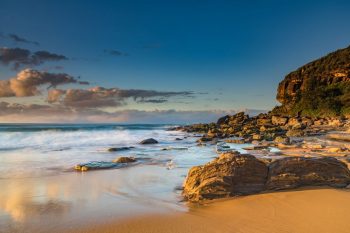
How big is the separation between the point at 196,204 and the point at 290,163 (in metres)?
2.35

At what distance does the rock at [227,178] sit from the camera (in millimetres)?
6047

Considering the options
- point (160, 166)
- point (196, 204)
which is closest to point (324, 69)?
point (160, 166)

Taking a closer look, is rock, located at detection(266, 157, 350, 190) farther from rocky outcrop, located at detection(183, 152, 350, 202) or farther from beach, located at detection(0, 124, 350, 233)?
beach, located at detection(0, 124, 350, 233)

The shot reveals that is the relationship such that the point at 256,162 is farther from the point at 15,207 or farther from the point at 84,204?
the point at 15,207

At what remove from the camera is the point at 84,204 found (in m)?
5.87

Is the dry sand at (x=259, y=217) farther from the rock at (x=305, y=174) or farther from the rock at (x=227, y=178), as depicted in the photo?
the rock at (x=305, y=174)

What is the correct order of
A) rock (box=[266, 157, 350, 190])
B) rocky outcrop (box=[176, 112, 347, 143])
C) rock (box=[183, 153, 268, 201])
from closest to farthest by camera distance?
rock (box=[183, 153, 268, 201])
rock (box=[266, 157, 350, 190])
rocky outcrop (box=[176, 112, 347, 143])

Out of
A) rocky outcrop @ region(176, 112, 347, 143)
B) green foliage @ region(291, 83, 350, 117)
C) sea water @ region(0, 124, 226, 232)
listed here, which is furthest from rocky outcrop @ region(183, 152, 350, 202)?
green foliage @ region(291, 83, 350, 117)

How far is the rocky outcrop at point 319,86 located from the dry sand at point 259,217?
150 feet

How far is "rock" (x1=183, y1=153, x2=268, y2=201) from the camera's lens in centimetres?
605

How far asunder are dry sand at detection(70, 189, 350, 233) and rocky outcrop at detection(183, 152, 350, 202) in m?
0.35

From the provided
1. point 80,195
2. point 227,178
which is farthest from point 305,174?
point 80,195

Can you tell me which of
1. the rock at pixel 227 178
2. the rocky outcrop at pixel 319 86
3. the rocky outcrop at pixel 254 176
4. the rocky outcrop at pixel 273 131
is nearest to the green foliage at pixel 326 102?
the rocky outcrop at pixel 319 86

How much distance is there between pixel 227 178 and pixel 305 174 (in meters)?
1.72
